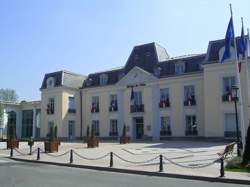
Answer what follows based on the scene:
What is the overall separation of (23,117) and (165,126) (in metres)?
28.9

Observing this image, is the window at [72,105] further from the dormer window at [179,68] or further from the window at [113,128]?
the dormer window at [179,68]

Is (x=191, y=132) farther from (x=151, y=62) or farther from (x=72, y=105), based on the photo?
(x=72, y=105)

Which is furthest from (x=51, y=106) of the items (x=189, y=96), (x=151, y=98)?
(x=189, y=96)

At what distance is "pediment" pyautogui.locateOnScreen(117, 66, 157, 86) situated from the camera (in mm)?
43656

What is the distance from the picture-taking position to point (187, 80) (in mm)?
40469

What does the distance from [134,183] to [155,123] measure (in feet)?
99.6

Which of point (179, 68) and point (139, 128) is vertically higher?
point (179, 68)

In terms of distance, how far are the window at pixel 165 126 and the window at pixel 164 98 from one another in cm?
144

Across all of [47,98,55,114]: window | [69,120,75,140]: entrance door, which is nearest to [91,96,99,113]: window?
[69,120,75,140]: entrance door

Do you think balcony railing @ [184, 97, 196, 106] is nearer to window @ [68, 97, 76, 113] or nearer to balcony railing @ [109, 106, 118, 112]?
balcony railing @ [109, 106, 118, 112]

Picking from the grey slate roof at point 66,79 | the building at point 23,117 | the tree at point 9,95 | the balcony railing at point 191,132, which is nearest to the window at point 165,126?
the balcony railing at point 191,132

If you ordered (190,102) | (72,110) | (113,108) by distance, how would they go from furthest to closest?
(72,110)
(113,108)
(190,102)

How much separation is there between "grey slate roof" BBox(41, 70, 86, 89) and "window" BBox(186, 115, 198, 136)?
1890 centimetres

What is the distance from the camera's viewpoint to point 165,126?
139 feet
